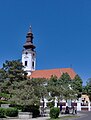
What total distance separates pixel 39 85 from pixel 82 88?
4359 centimetres

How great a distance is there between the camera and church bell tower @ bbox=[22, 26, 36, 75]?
334 ft

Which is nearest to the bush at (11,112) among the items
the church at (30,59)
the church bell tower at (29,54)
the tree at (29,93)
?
the tree at (29,93)

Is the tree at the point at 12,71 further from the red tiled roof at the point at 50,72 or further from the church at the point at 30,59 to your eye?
the church at the point at 30,59

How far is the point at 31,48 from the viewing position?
103 metres

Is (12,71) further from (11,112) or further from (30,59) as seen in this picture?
(30,59)

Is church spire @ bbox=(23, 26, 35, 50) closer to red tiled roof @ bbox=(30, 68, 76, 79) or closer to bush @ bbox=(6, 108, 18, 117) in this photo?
red tiled roof @ bbox=(30, 68, 76, 79)

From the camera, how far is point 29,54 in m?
103

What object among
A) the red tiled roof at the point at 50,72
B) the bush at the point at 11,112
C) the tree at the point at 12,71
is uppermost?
the red tiled roof at the point at 50,72

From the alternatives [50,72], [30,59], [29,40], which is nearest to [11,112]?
[50,72]

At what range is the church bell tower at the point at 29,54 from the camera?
10181 cm

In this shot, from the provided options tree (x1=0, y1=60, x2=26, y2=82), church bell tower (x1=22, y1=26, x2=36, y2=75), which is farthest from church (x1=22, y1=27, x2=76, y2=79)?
tree (x1=0, y1=60, x2=26, y2=82)

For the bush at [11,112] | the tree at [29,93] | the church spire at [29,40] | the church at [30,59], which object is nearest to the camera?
the bush at [11,112]

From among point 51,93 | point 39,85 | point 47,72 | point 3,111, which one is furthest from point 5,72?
point 47,72

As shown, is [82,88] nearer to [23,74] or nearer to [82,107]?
[82,107]
